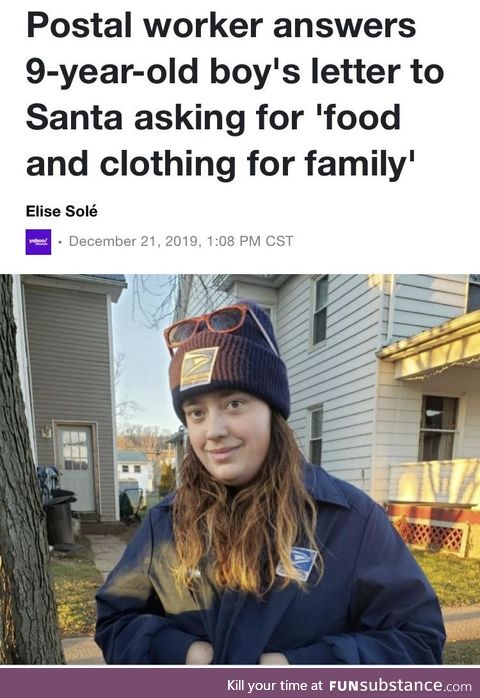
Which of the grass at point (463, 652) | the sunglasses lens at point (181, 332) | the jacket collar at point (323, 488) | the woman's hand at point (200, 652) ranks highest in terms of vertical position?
the sunglasses lens at point (181, 332)

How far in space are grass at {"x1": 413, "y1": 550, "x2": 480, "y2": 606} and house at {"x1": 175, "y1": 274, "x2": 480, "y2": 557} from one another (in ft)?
0.14

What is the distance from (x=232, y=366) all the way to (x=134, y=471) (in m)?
0.53

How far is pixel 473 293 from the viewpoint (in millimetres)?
1140

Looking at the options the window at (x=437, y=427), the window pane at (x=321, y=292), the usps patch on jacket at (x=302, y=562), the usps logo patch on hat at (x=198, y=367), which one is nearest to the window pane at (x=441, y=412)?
the window at (x=437, y=427)

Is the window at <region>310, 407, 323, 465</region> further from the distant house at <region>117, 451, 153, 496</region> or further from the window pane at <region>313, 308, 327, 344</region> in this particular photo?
the distant house at <region>117, 451, 153, 496</region>

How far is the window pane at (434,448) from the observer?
124 centimetres

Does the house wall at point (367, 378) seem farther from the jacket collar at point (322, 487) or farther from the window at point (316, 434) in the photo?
the jacket collar at point (322, 487)
